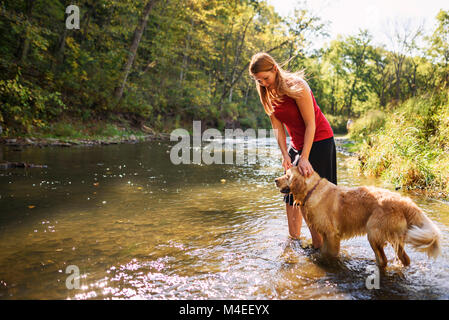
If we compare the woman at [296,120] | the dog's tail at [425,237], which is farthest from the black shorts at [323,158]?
the dog's tail at [425,237]

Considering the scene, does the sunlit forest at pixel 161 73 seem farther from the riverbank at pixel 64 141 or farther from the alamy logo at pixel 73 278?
the alamy logo at pixel 73 278

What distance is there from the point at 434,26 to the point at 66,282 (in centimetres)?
5159

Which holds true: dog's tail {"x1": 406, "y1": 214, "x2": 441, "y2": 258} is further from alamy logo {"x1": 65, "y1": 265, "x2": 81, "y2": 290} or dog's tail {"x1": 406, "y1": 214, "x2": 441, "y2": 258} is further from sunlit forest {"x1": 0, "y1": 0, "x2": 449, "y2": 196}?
alamy logo {"x1": 65, "y1": 265, "x2": 81, "y2": 290}

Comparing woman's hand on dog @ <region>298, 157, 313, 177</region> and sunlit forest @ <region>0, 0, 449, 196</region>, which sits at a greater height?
sunlit forest @ <region>0, 0, 449, 196</region>

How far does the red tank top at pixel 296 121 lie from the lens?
353 centimetres

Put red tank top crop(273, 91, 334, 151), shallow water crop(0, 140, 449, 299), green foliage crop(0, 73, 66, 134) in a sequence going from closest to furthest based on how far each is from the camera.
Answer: shallow water crop(0, 140, 449, 299) → red tank top crop(273, 91, 334, 151) → green foliage crop(0, 73, 66, 134)

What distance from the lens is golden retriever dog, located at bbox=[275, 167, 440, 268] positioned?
2.83 meters

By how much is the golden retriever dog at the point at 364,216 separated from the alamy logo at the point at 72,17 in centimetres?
1899

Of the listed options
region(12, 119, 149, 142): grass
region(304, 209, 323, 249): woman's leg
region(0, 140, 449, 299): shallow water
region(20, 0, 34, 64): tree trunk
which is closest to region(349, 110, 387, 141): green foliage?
region(0, 140, 449, 299): shallow water

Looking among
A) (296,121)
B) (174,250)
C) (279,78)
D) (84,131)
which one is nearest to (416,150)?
(296,121)

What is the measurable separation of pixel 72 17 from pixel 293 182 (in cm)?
1973

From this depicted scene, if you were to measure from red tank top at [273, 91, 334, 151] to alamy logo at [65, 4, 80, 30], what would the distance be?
1822cm

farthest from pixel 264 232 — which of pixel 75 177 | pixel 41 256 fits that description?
pixel 75 177
